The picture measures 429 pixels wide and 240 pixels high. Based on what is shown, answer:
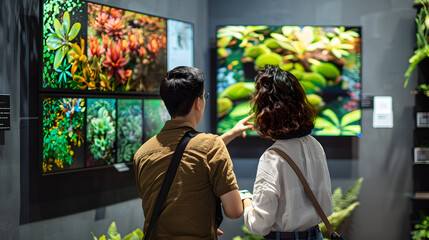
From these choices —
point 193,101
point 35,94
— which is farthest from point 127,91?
point 193,101

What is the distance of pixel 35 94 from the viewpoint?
10.2 feet

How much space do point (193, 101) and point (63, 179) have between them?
1.69 m

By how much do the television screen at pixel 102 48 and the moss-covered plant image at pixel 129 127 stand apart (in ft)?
0.44

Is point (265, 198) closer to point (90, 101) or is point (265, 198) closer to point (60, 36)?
point (90, 101)

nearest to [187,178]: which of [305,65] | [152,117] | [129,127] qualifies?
[129,127]

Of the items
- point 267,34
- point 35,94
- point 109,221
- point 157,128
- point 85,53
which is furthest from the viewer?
point 267,34

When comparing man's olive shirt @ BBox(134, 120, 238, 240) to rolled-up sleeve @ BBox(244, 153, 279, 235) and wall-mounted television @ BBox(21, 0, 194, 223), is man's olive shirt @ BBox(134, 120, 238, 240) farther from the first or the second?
wall-mounted television @ BBox(21, 0, 194, 223)

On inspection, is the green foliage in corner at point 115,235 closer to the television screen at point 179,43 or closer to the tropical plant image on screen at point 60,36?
the tropical plant image on screen at point 60,36

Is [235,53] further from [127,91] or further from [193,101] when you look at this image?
[193,101]

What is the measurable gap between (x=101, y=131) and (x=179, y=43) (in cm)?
118

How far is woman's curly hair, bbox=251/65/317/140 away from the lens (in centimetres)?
207

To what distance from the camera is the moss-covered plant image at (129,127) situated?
3670 millimetres

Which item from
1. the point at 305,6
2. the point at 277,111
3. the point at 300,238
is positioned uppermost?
the point at 305,6

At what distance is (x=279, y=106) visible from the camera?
81.4 inches
